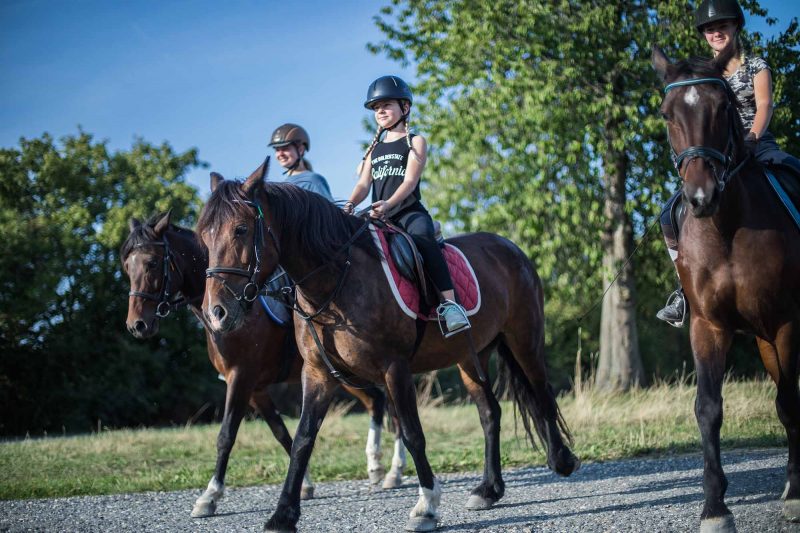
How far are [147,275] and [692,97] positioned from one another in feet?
17.9

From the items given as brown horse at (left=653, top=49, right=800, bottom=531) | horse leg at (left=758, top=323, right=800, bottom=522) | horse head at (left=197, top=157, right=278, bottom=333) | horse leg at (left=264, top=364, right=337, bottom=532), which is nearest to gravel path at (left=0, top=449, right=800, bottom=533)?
horse leg at (left=758, top=323, right=800, bottom=522)

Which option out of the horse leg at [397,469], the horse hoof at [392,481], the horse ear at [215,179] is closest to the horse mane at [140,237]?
the horse ear at [215,179]

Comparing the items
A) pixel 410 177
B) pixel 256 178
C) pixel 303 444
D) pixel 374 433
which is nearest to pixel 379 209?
pixel 410 177

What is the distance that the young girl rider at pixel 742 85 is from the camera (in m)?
5.45

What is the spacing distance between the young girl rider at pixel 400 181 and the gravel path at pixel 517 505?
1747 mm

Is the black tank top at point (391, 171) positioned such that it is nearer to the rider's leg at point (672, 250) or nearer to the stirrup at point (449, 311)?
the stirrup at point (449, 311)

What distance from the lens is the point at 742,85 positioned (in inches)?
226

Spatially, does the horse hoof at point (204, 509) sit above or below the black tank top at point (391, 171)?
below

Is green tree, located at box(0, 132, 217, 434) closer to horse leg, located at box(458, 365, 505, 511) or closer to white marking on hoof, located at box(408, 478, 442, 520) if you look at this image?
horse leg, located at box(458, 365, 505, 511)

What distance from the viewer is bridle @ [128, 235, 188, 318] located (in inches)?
305

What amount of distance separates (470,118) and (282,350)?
1065 centimetres

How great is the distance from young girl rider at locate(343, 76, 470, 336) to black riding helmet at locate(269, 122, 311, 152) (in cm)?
216

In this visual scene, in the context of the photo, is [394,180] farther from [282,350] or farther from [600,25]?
[600,25]

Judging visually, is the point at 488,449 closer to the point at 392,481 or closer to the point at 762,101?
the point at 392,481
